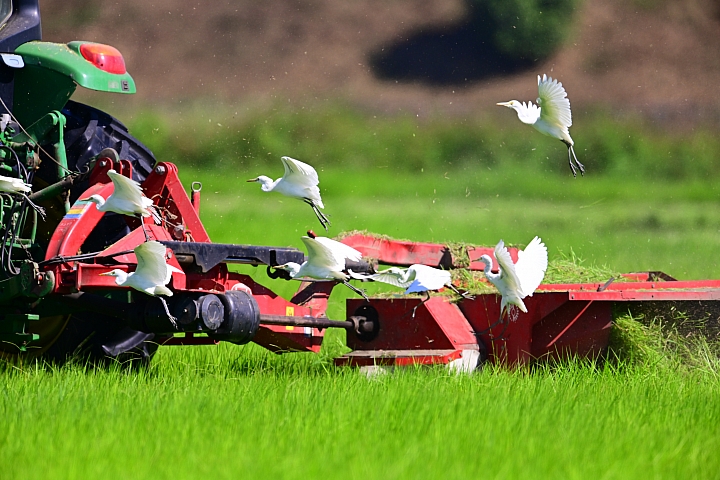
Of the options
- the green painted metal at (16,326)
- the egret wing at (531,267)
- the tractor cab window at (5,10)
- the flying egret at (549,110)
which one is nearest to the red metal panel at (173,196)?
the green painted metal at (16,326)

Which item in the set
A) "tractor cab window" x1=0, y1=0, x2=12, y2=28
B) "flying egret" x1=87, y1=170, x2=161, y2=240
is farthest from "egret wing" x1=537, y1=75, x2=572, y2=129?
"tractor cab window" x1=0, y1=0, x2=12, y2=28

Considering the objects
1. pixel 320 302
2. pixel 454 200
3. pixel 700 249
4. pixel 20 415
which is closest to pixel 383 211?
pixel 454 200

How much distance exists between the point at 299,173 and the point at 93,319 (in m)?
1.29

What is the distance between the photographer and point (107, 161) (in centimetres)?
471

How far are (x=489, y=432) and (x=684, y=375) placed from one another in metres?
1.76

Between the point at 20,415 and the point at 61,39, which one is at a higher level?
the point at 61,39

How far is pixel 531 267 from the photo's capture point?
4660 mm

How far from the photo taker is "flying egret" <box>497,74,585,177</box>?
4.95 metres

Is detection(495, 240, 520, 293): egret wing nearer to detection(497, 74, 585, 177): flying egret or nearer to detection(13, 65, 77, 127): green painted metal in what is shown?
detection(497, 74, 585, 177): flying egret

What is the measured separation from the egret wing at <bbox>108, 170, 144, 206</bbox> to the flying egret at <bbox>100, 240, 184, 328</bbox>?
0.31 meters

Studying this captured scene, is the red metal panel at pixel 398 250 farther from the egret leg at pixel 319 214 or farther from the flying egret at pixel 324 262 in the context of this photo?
the flying egret at pixel 324 262

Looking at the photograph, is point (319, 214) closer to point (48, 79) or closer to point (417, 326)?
point (417, 326)

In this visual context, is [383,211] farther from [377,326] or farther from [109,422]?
[109,422]

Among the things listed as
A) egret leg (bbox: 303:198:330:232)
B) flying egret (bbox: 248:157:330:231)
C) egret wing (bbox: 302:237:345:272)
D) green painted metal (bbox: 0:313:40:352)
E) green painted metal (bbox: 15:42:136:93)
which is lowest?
green painted metal (bbox: 0:313:40:352)
